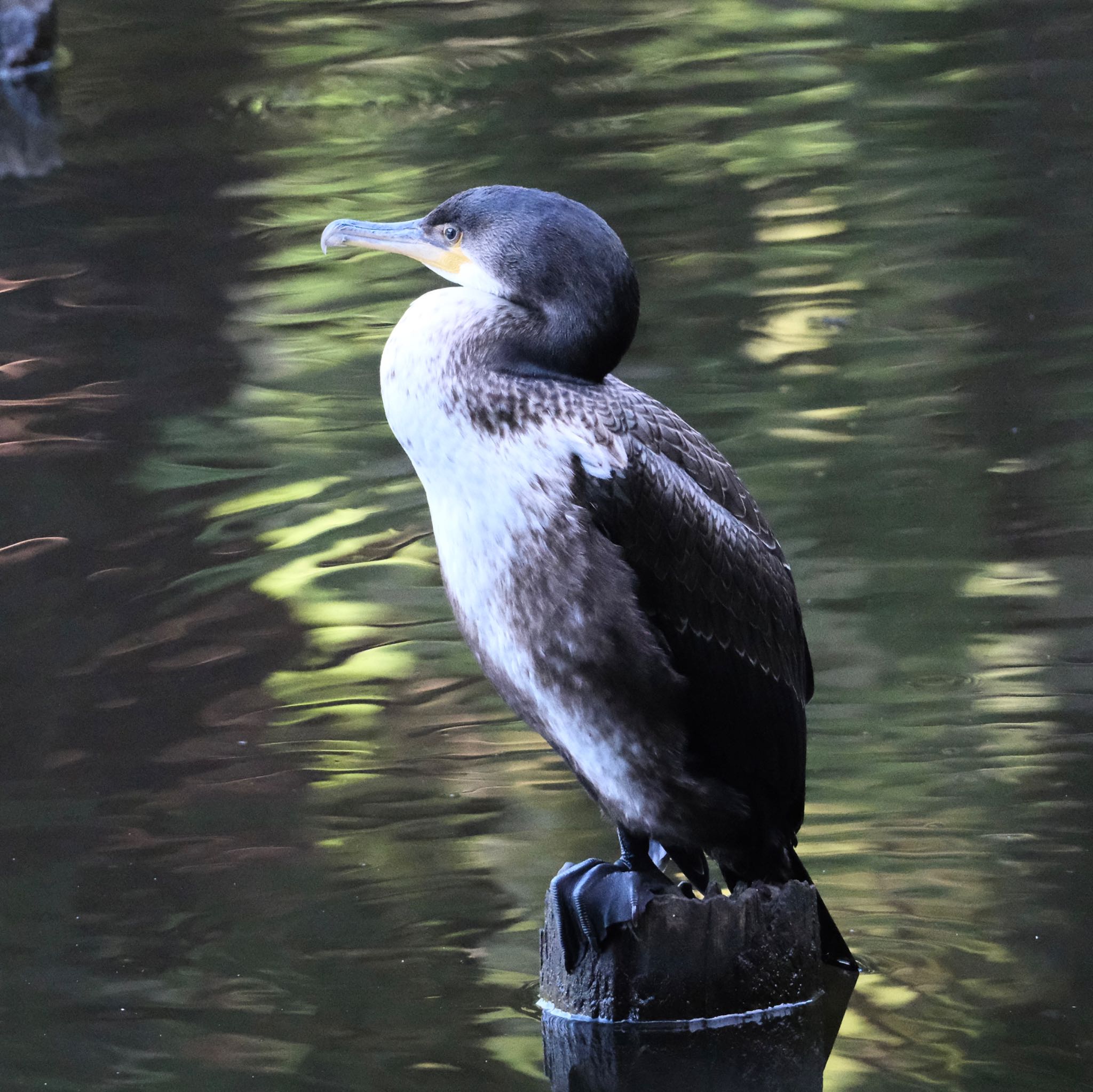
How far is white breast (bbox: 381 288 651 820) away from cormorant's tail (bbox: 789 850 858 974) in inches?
17.8

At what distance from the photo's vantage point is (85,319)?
8.84 meters

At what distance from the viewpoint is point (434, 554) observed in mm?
6129

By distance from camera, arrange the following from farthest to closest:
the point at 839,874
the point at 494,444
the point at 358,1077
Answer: the point at 839,874
the point at 358,1077
the point at 494,444

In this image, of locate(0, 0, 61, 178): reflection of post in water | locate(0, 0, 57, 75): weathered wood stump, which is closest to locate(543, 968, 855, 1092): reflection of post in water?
locate(0, 0, 61, 178): reflection of post in water

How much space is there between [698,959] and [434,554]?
8.90ft

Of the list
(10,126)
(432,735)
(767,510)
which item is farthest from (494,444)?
(10,126)

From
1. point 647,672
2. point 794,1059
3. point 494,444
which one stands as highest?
point 494,444

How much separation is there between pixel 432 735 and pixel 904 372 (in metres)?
2.89

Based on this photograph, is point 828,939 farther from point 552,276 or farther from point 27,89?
point 27,89

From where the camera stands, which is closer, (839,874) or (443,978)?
(443,978)

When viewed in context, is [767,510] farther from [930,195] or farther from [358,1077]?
[930,195]

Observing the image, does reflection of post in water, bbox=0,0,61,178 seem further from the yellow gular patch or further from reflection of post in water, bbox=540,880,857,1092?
reflection of post in water, bbox=540,880,857,1092

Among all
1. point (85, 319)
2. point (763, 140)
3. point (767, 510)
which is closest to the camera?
point (767, 510)

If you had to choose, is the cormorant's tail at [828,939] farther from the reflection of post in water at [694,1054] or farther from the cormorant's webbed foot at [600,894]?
the cormorant's webbed foot at [600,894]
